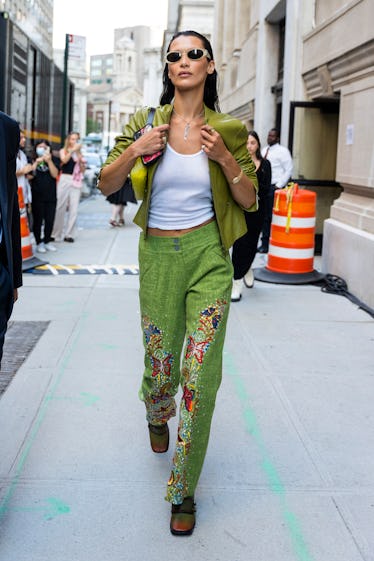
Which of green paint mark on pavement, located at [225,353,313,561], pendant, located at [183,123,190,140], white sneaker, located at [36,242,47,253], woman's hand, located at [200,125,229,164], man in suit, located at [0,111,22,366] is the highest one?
pendant, located at [183,123,190,140]

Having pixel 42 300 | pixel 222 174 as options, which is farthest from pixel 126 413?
pixel 42 300

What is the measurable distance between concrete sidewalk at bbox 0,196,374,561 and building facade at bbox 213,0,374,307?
2.07m

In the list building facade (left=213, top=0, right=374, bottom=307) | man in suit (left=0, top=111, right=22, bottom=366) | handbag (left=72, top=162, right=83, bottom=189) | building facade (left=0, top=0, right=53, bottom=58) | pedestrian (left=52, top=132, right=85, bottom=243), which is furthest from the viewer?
handbag (left=72, top=162, right=83, bottom=189)

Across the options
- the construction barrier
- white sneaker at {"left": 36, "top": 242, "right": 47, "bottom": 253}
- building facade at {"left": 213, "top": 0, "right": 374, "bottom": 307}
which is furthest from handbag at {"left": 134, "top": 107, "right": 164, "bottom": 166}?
white sneaker at {"left": 36, "top": 242, "right": 47, "bottom": 253}

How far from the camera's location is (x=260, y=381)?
5301 millimetres

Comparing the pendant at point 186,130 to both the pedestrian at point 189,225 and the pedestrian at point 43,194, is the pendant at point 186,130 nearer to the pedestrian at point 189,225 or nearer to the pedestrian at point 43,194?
the pedestrian at point 189,225

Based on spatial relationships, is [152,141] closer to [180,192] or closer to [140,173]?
[140,173]

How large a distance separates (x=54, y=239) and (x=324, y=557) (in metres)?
10.4

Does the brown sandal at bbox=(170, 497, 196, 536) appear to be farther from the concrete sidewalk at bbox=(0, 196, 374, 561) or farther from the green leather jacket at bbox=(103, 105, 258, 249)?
the green leather jacket at bbox=(103, 105, 258, 249)

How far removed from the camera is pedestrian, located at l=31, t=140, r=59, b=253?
11797 millimetres

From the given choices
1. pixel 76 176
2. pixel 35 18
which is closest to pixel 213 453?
pixel 76 176

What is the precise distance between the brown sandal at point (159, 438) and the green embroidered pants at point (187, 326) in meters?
0.36

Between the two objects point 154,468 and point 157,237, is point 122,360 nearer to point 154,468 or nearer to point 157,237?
point 154,468

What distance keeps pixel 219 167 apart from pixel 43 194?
29.6 feet
